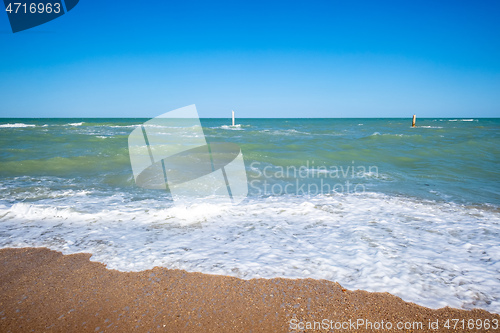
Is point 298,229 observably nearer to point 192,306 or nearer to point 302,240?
point 302,240

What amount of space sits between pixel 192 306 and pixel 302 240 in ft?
5.21

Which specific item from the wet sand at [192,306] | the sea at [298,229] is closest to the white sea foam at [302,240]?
the sea at [298,229]

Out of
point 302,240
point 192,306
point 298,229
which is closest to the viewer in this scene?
point 192,306

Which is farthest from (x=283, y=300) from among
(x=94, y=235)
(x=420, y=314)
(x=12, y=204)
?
(x=12, y=204)

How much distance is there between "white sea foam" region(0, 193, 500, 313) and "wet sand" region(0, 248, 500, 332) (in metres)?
0.15

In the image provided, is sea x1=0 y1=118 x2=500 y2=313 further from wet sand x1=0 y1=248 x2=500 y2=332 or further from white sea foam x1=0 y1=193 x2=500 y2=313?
wet sand x1=0 y1=248 x2=500 y2=332

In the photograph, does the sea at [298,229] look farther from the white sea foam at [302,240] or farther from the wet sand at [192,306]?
the wet sand at [192,306]

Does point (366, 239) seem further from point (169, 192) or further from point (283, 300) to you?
point (169, 192)

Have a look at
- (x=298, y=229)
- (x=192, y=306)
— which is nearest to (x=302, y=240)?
(x=298, y=229)

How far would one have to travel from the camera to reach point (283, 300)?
2051 millimetres

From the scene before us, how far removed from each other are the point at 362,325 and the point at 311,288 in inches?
18.6

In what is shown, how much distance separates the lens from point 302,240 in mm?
3123

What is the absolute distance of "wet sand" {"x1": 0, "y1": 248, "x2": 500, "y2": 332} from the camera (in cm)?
181

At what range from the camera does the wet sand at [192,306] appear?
1.81 m
